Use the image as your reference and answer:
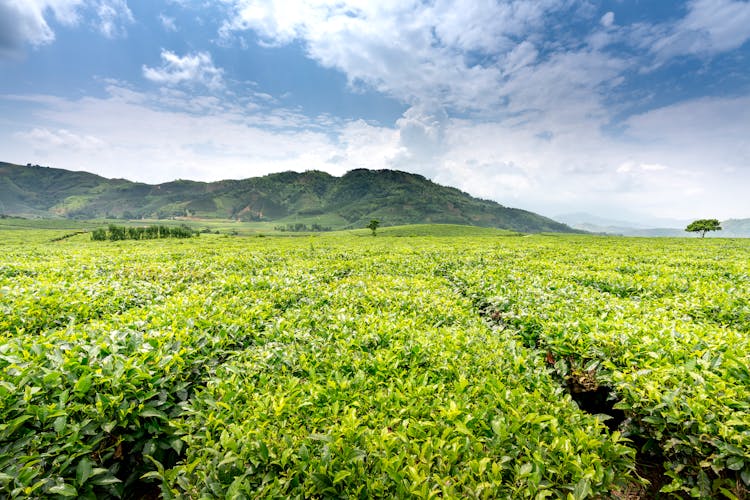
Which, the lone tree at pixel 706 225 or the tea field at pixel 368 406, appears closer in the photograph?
the tea field at pixel 368 406

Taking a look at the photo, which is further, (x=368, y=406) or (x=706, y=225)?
(x=706, y=225)

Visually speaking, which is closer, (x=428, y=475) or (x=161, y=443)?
(x=428, y=475)

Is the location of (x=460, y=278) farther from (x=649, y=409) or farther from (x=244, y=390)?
(x=244, y=390)

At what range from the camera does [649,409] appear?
4.04m

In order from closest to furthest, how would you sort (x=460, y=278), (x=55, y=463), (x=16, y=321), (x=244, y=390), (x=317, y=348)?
(x=55, y=463) → (x=244, y=390) → (x=317, y=348) → (x=16, y=321) → (x=460, y=278)

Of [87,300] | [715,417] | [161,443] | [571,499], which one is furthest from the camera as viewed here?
[87,300]

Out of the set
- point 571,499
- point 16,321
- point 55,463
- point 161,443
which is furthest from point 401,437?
point 16,321

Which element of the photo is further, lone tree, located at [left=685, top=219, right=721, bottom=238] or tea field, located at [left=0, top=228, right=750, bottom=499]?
lone tree, located at [left=685, top=219, right=721, bottom=238]

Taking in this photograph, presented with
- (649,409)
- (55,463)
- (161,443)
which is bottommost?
(161,443)

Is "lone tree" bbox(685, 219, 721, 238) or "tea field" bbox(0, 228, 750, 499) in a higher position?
"lone tree" bbox(685, 219, 721, 238)

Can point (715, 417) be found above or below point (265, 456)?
above

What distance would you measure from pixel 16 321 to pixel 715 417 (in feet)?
39.8

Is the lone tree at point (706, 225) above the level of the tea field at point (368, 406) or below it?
above

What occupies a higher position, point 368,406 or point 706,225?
point 706,225
